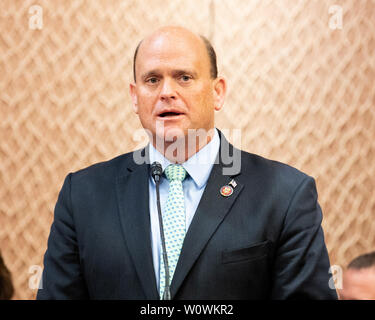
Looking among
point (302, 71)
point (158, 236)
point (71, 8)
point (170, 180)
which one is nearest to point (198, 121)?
point (170, 180)

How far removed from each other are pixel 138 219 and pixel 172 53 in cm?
40

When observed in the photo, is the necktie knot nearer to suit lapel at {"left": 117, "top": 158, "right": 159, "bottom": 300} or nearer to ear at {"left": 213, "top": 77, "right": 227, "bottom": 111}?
suit lapel at {"left": 117, "top": 158, "right": 159, "bottom": 300}

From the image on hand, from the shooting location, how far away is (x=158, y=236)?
114 centimetres

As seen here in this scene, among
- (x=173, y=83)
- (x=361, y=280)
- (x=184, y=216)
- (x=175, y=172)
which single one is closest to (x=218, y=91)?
(x=173, y=83)

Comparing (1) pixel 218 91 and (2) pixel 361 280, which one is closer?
(2) pixel 361 280

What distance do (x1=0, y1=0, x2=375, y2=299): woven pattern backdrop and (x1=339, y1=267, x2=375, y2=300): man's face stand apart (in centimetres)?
81

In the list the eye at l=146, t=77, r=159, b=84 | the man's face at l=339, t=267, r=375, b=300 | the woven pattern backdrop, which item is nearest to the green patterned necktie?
the eye at l=146, t=77, r=159, b=84

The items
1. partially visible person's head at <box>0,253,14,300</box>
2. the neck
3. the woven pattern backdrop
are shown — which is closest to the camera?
partially visible person's head at <box>0,253,14,300</box>

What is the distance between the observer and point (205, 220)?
1.12 metres

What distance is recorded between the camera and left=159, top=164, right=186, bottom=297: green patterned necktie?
3.58ft

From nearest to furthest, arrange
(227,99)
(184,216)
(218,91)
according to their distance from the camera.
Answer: (184,216) < (218,91) < (227,99)

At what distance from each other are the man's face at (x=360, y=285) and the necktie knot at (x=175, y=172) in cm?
45

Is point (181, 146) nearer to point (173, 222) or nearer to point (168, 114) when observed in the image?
point (168, 114)
